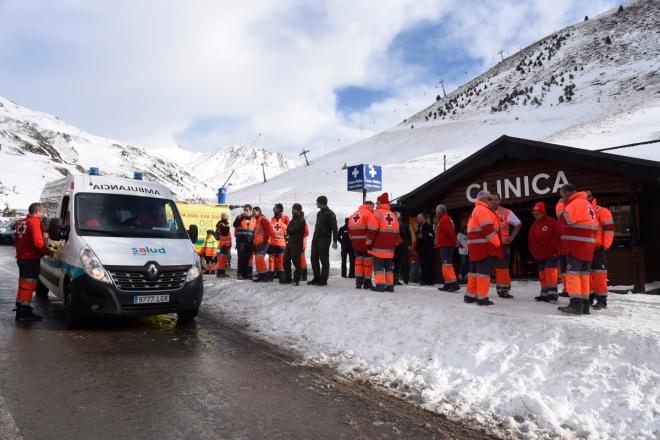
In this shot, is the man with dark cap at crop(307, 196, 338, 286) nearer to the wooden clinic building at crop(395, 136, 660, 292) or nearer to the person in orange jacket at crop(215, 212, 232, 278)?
the person in orange jacket at crop(215, 212, 232, 278)

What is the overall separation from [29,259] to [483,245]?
758 centimetres

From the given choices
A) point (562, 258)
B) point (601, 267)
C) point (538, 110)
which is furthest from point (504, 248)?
point (538, 110)

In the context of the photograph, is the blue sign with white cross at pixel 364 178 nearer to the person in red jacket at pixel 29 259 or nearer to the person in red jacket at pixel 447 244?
the person in red jacket at pixel 447 244

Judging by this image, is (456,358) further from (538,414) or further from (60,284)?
(60,284)

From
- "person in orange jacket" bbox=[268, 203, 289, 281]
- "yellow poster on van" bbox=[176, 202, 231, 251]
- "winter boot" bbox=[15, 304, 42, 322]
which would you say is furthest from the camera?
"yellow poster on van" bbox=[176, 202, 231, 251]

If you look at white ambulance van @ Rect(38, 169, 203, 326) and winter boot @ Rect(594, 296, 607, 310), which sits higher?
white ambulance van @ Rect(38, 169, 203, 326)

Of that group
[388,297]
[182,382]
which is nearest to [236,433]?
[182,382]

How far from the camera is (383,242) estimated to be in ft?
30.5

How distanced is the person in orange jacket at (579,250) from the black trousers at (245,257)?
26.6ft

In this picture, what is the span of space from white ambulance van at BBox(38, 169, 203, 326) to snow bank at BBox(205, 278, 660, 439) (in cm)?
156

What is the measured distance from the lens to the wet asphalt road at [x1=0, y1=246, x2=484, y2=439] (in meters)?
3.83

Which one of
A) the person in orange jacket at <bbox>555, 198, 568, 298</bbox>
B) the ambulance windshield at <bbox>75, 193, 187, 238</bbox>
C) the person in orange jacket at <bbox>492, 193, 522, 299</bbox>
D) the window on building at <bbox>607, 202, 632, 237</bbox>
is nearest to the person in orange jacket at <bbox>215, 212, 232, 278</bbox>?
the ambulance windshield at <bbox>75, 193, 187, 238</bbox>

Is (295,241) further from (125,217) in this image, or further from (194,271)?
(125,217)

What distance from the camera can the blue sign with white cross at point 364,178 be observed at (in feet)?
58.2
